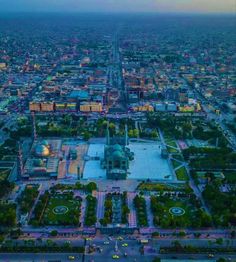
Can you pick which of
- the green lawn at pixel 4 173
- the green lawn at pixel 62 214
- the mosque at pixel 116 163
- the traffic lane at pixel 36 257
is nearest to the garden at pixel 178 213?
the mosque at pixel 116 163

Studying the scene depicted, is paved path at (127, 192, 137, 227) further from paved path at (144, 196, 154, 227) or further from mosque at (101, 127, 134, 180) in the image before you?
mosque at (101, 127, 134, 180)

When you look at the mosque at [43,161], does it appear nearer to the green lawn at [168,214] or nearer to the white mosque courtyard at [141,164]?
the white mosque courtyard at [141,164]

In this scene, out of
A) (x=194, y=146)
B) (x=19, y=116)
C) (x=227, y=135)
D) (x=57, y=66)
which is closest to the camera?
(x=194, y=146)

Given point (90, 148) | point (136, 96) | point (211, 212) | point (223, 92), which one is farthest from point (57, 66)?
point (211, 212)

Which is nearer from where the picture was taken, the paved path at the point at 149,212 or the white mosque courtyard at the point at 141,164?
the paved path at the point at 149,212

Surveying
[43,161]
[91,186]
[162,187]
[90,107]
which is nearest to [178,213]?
[162,187]

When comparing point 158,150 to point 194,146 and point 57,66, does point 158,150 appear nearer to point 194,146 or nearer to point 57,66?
point 194,146

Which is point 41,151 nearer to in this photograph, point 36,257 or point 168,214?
point 36,257
